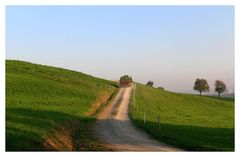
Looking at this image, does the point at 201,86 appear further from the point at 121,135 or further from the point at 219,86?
the point at 121,135

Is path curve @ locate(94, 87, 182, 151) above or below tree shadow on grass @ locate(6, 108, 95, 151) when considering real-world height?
below

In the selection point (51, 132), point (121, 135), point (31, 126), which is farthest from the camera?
point (121, 135)

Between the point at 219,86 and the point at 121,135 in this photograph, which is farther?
the point at 219,86

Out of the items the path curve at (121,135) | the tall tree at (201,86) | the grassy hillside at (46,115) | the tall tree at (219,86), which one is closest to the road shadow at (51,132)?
the grassy hillside at (46,115)

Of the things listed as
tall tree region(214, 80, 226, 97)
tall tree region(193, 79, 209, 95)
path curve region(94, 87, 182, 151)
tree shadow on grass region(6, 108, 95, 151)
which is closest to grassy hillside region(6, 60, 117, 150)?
tree shadow on grass region(6, 108, 95, 151)

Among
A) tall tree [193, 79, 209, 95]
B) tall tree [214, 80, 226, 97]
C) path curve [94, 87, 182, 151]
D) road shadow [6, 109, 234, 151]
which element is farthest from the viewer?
tall tree [214, 80, 226, 97]

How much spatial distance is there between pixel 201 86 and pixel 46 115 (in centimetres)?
13146

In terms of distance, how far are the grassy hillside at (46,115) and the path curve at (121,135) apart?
65.4 inches

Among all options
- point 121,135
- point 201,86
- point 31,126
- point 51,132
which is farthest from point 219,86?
point 31,126

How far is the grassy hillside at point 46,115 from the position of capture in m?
27.6

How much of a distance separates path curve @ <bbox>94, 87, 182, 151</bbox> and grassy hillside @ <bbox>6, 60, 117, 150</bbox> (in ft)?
5.45

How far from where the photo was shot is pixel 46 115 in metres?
40.8

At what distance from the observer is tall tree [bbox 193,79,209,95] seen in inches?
6501

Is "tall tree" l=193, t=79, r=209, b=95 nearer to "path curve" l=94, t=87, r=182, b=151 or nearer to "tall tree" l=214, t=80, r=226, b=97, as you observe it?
"tall tree" l=214, t=80, r=226, b=97
